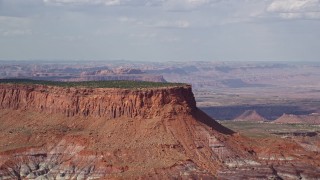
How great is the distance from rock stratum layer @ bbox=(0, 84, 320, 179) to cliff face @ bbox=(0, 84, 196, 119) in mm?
213

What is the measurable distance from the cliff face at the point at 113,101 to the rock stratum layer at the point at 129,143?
21cm

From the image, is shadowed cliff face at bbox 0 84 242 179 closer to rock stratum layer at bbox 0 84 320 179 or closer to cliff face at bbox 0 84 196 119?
cliff face at bbox 0 84 196 119

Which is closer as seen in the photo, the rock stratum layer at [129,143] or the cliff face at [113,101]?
the rock stratum layer at [129,143]

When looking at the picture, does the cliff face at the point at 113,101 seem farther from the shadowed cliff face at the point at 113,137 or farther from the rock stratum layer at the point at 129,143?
the rock stratum layer at the point at 129,143

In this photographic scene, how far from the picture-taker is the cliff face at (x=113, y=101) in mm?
139125

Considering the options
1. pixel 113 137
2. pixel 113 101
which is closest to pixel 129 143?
pixel 113 137

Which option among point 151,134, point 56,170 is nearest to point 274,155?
point 151,134

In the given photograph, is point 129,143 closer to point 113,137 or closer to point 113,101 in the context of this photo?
point 113,137

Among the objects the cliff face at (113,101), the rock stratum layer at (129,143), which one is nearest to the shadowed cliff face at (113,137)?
the cliff face at (113,101)

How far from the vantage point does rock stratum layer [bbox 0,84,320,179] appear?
5007 inches

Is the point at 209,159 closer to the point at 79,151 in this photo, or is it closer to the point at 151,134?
the point at 151,134

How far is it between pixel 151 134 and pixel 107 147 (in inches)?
375

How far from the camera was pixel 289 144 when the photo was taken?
145m

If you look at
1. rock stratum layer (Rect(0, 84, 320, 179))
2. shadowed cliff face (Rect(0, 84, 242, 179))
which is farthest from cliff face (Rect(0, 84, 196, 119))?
rock stratum layer (Rect(0, 84, 320, 179))
